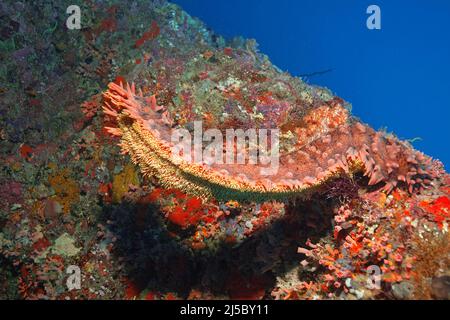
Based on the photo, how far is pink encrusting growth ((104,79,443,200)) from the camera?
320 centimetres

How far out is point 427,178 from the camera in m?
4.23

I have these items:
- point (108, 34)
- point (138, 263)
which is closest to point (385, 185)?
point (138, 263)

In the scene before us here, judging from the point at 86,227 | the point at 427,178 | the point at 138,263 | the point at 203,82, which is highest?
the point at 203,82

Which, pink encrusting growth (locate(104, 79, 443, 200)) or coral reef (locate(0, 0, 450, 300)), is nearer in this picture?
pink encrusting growth (locate(104, 79, 443, 200))

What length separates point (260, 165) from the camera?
3.38m

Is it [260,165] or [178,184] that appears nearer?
[260,165]

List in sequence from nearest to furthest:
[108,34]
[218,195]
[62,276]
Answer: [218,195], [62,276], [108,34]

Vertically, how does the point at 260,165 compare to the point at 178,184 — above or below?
above

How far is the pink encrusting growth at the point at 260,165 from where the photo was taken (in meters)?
3.20

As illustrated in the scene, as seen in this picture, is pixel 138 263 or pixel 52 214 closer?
pixel 138 263

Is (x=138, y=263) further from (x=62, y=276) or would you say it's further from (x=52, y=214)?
(x=52, y=214)

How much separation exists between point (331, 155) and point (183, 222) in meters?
2.63

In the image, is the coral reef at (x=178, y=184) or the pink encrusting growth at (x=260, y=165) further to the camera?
the coral reef at (x=178, y=184)

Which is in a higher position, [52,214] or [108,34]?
[108,34]
